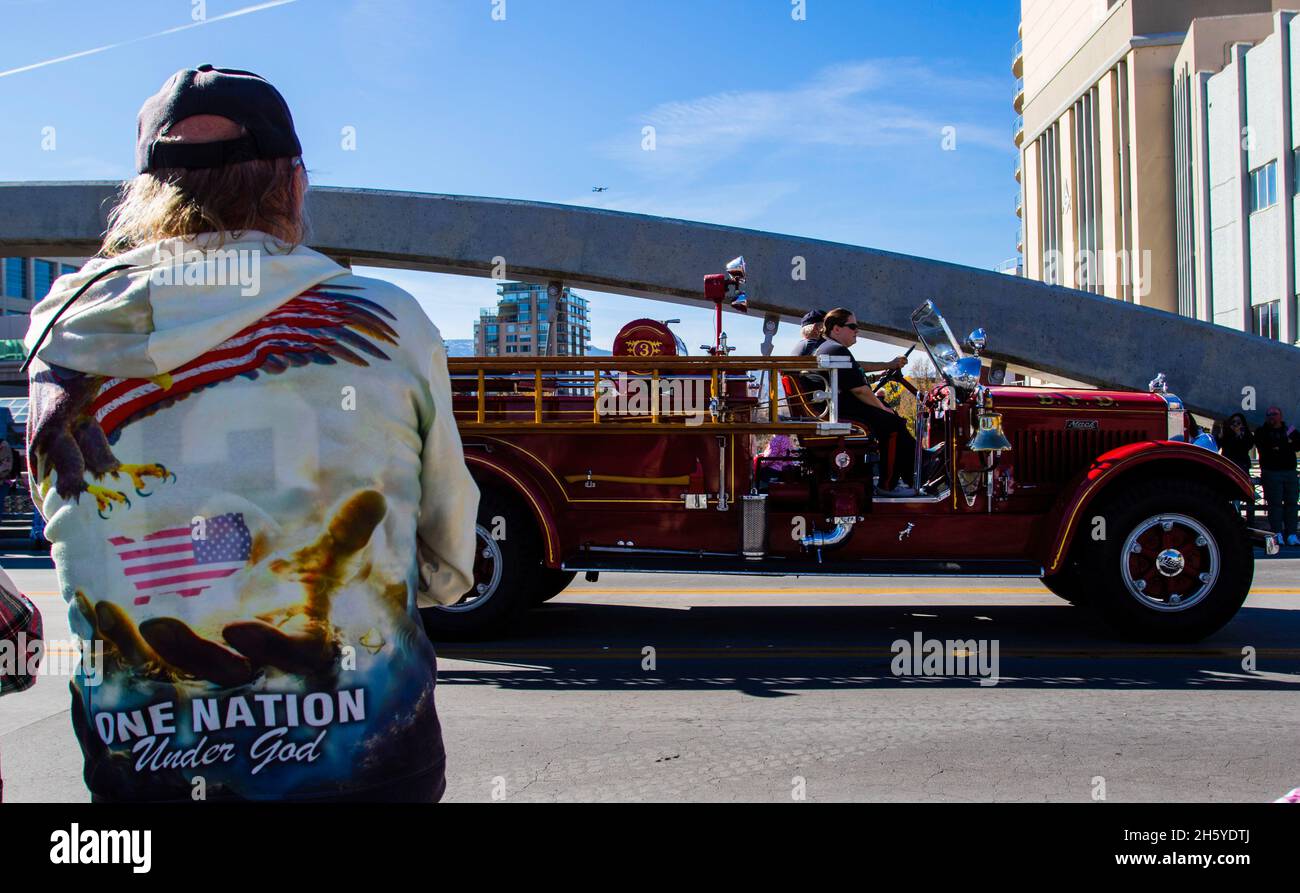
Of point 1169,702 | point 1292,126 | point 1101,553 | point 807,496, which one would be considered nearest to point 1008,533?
point 1101,553

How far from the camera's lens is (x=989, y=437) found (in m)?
7.27

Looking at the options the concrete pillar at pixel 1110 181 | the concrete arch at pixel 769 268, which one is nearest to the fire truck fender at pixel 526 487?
the concrete arch at pixel 769 268

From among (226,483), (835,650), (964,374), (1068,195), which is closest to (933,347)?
(964,374)

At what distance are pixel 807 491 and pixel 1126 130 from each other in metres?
44.8

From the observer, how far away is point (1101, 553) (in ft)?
23.3

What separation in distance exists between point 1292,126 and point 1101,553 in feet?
102

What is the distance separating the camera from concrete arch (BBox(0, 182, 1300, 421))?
1925 cm

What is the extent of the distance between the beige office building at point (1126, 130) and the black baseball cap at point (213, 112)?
119 feet

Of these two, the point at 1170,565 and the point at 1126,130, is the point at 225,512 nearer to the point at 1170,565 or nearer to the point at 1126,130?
the point at 1170,565

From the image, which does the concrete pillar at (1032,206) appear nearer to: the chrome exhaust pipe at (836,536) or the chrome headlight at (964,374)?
the chrome headlight at (964,374)

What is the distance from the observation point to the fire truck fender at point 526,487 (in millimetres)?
7211

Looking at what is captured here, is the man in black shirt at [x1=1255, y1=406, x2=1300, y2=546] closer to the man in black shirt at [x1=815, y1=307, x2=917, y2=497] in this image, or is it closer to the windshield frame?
the windshield frame
